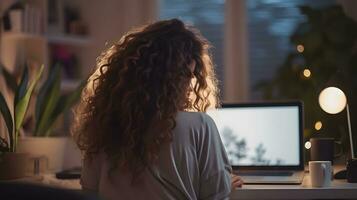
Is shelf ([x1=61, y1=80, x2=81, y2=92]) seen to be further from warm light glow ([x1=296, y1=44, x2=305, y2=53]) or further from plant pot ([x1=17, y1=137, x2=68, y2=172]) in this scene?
warm light glow ([x1=296, y1=44, x2=305, y2=53])

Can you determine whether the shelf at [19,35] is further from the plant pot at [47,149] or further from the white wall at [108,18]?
the plant pot at [47,149]

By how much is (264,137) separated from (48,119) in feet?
2.95

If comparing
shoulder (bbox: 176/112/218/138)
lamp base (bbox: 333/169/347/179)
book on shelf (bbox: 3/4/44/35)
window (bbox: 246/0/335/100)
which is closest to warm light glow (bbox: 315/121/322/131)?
lamp base (bbox: 333/169/347/179)

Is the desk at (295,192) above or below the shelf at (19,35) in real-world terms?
below

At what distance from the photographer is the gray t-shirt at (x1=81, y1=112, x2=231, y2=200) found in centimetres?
145

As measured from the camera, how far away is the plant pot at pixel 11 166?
2.03 m

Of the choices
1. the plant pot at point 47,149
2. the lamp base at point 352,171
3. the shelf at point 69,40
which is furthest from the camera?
the shelf at point 69,40

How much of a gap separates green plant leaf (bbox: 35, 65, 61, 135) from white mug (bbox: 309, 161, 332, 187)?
3.67 feet

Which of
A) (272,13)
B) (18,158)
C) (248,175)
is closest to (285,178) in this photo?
(248,175)

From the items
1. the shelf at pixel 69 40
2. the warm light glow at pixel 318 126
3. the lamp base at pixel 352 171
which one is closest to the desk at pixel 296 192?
the lamp base at pixel 352 171

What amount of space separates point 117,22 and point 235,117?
1.37m

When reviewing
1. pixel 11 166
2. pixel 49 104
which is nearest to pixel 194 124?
pixel 11 166

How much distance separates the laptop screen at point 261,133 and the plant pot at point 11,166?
76cm

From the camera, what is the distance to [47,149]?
234 centimetres
